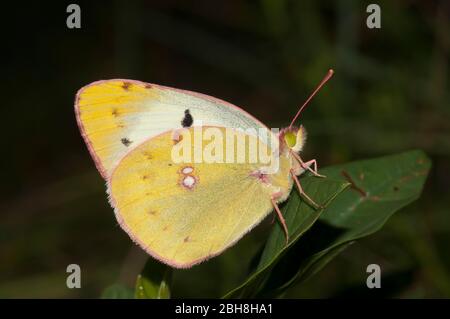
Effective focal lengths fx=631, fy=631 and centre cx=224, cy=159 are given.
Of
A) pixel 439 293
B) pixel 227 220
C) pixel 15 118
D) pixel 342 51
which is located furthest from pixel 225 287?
pixel 15 118

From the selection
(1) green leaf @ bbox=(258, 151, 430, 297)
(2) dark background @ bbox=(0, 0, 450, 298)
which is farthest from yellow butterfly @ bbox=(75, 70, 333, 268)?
(2) dark background @ bbox=(0, 0, 450, 298)

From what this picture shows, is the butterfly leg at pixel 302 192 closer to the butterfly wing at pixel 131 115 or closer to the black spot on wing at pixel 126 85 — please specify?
the butterfly wing at pixel 131 115

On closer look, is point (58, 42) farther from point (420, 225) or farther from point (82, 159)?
point (420, 225)

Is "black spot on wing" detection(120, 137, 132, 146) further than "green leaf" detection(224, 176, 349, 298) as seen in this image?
Yes

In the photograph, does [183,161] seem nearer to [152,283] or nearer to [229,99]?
[152,283]

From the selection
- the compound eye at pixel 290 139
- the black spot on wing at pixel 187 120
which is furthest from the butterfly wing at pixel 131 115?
the compound eye at pixel 290 139

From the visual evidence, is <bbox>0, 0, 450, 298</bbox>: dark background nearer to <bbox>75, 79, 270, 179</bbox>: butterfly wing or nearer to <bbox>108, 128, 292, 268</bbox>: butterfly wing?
<bbox>108, 128, 292, 268</bbox>: butterfly wing
